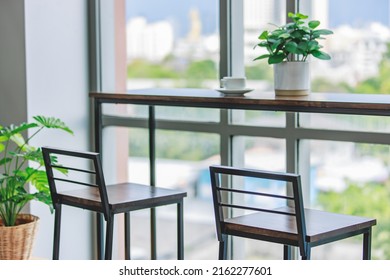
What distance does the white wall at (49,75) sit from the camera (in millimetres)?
4016

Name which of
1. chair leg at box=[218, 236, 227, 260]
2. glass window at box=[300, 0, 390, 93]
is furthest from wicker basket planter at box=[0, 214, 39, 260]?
glass window at box=[300, 0, 390, 93]

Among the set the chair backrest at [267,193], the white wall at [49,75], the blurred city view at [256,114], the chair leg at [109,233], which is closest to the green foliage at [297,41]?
the blurred city view at [256,114]

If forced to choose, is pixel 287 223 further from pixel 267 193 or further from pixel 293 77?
pixel 293 77

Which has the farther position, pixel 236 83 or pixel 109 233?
pixel 236 83

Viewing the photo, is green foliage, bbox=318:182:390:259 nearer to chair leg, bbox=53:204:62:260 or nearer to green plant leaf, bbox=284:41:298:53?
green plant leaf, bbox=284:41:298:53

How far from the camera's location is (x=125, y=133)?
4191mm

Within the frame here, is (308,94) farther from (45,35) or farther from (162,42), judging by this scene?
(45,35)

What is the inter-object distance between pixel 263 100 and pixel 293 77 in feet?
0.69

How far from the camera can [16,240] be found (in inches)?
148

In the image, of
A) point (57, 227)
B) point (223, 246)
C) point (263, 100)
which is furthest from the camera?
point (57, 227)

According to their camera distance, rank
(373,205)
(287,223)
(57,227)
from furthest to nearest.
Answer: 1. (57,227)
2. (373,205)
3. (287,223)

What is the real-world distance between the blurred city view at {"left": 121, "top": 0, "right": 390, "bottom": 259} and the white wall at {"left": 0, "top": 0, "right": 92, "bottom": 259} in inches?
12.6

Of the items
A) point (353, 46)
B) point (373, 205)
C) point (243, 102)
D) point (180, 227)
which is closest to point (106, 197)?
point (180, 227)
